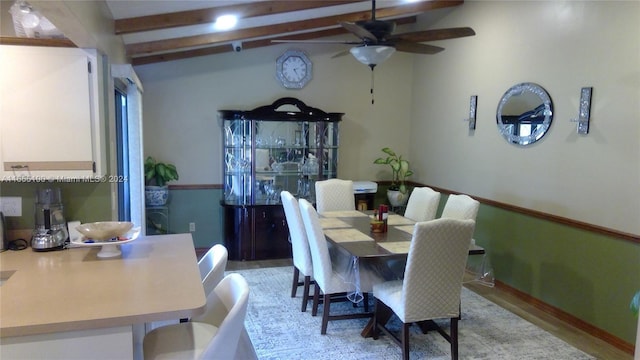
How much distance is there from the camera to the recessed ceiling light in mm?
3598

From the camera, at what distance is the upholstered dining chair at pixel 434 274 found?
104 inches

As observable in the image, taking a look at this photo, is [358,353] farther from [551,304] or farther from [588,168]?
[588,168]

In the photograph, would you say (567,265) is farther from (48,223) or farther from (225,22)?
(48,223)

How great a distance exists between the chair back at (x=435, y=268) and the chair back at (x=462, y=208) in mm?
854

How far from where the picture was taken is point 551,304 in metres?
3.92

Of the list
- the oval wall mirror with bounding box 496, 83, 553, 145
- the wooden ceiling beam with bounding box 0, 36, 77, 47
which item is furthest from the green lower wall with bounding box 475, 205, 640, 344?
the wooden ceiling beam with bounding box 0, 36, 77, 47

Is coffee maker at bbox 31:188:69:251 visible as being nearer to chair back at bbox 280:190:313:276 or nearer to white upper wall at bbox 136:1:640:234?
chair back at bbox 280:190:313:276

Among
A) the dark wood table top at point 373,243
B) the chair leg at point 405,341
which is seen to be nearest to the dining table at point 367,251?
the dark wood table top at point 373,243

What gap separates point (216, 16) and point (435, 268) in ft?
8.33

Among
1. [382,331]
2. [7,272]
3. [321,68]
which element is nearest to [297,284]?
[382,331]

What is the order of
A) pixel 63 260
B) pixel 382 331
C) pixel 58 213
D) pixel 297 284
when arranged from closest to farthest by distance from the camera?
pixel 63 260 → pixel 58 213 → pixel 382 331 → pixel 297 284

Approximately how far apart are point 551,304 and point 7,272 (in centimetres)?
403

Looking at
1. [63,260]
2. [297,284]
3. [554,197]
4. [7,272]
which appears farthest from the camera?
[297,284]

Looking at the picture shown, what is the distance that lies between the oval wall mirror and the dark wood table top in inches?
56.4
